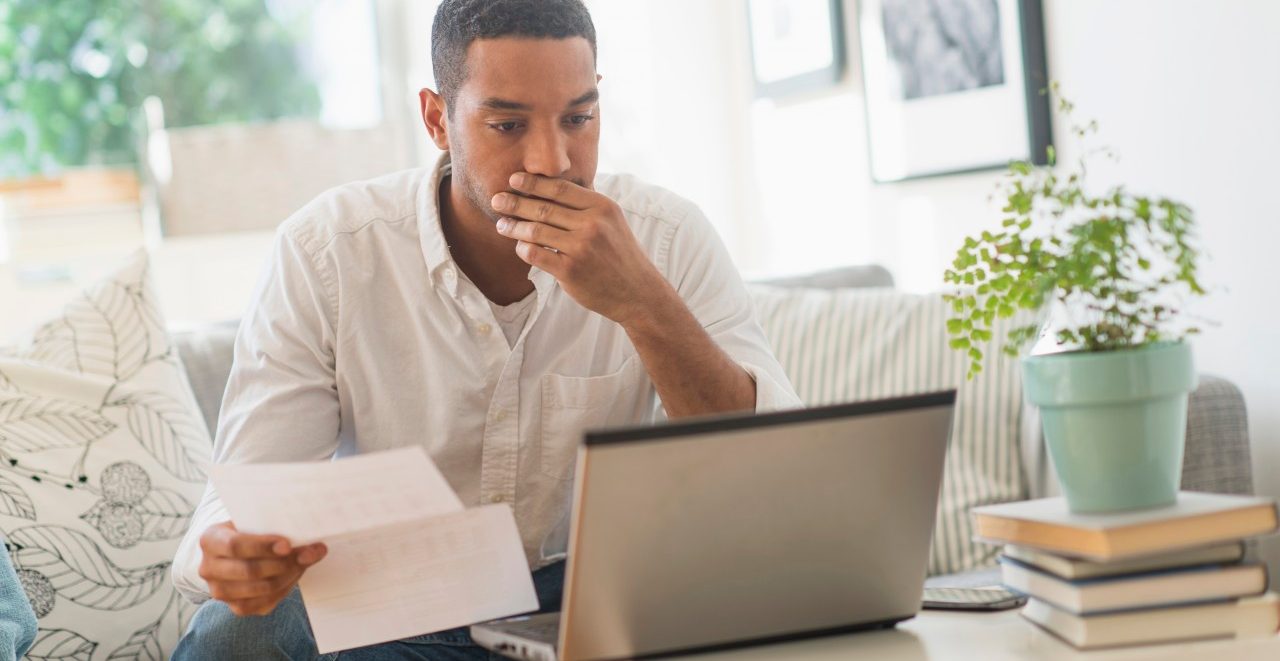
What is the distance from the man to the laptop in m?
0.42

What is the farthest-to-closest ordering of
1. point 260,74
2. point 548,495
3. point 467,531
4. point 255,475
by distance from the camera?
point 260,74 → point 548,495 → point 467,531 → point 255,475

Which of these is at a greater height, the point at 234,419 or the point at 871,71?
the point at 871,71

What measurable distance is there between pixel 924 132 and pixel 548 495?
4.53 feet

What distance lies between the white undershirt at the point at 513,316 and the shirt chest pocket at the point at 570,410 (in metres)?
0.07

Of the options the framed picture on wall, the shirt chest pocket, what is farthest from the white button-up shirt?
the framed picture on wall

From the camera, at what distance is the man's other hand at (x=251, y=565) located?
112 cm

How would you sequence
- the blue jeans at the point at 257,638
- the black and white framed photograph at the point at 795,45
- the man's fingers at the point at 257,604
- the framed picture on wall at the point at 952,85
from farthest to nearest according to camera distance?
the black and white framed photograph at the point at 795,45 → the framed picture on wall at the point at 952,85 → the blue jeans at the point at 257,638 → the man's fingers at the point at 257,604

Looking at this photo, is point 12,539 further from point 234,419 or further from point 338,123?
point 338,123

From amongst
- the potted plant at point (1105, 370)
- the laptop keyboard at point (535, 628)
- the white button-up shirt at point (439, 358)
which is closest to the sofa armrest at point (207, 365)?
the white button-up shirt at point (439, 358)

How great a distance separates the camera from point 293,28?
3.91 metres

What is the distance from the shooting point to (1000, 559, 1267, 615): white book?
979 millimetres

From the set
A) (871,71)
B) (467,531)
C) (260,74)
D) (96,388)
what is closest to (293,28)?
(260,74)

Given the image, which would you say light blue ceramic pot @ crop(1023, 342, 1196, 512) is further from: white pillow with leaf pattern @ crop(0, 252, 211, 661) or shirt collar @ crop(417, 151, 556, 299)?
white pillow with leaf pattern @ crop(0, 252, 211, 661)

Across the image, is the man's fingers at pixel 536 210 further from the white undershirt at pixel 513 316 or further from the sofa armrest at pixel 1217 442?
the sofa armrest at pixel 1217 442
